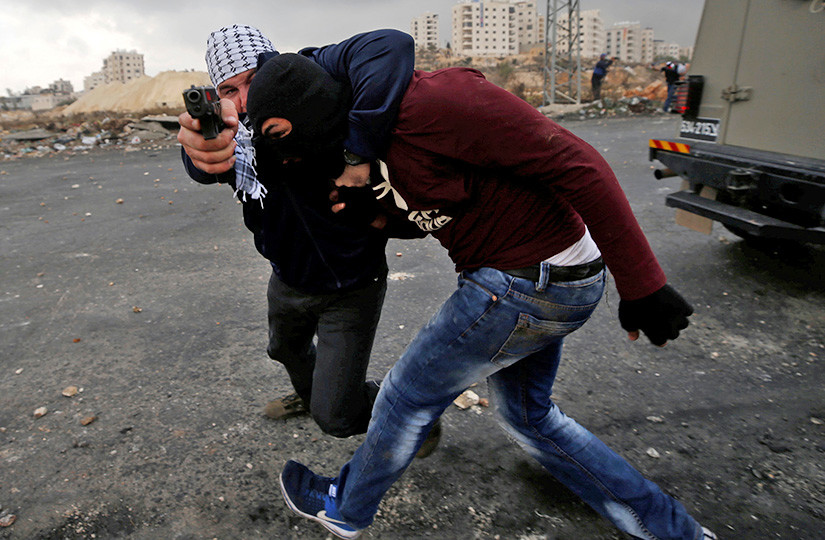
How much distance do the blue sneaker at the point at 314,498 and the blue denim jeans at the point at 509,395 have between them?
0.22 ft

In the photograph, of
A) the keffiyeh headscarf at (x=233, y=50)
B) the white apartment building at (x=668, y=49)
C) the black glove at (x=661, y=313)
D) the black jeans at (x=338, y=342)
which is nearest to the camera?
the black glove at (x=661, y=313)

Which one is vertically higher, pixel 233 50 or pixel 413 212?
pixel 233 50

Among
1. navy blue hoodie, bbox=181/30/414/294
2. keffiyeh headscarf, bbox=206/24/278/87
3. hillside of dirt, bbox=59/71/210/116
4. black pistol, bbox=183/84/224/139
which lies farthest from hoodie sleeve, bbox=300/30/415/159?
hillside of dirt, bbox=59/71/210/116

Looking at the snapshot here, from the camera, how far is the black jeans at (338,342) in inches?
83.2

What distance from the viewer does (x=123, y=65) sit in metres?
123

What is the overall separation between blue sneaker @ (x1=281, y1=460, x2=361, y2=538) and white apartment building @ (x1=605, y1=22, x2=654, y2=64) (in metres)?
138

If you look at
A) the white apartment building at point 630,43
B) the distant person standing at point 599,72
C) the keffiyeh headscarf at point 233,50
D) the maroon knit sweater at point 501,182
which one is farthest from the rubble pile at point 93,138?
the white apartment building at point 630,43

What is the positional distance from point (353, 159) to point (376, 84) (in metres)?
0.23

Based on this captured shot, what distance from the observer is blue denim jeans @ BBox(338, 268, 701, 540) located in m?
1.62

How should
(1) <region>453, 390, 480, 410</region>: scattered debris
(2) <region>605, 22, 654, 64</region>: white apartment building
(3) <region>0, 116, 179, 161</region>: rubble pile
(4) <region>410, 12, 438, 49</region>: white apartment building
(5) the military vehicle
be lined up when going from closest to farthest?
A: (1) <region>453, 390, 480, 410</region>: scattered debris, (5) the military vehicle, (3) <region>0, 116, 179, 161</region>: rubble pile, (2) <region>605, 22, 654, 64</region>: white apartment building, (4) <region>410, 12, 438, 49</region>: white apartment building

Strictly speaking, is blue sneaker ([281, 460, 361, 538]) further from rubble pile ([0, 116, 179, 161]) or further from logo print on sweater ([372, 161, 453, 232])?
rubble pile ([0, 116, 179, 161])

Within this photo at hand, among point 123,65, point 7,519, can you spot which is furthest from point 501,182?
point 123,65

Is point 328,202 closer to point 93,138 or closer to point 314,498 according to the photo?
point 314,498

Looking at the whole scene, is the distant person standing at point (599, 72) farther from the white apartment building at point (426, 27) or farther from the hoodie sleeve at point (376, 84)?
the white apartment building at point (426, 27)
